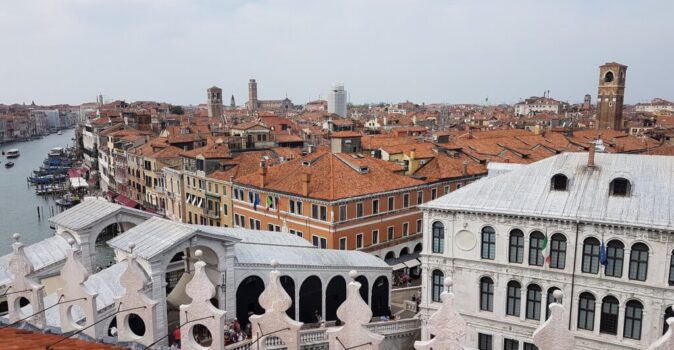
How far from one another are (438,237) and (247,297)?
337 inches

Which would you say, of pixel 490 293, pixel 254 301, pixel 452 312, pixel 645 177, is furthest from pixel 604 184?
pixel 452 312

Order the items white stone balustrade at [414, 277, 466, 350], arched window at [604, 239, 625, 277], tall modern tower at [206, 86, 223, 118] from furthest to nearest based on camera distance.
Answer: tall modern tower at [206, 86, 223, 118], arched window at [604, 239, 625, 277], white stone balustrade at [414, 277, 466, 350]

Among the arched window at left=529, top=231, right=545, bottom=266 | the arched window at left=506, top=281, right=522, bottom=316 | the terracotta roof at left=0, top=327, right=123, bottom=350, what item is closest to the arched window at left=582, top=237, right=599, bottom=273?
the arched window at left=529, top=231, right=545, bottom=266

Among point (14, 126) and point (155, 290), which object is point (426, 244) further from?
point (14, 126)


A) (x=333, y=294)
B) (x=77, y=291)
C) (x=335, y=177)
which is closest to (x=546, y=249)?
(x=333, y=294)

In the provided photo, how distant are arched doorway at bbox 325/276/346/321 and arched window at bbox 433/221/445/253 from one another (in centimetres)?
426

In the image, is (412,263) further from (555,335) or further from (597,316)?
(555,335)

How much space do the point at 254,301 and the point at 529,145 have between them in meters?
38.9

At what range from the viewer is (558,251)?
19.1 meters

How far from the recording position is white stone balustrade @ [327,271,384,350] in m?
4.98

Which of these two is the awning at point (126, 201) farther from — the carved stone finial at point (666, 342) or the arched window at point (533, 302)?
the carved stone finial at point (666, 342)

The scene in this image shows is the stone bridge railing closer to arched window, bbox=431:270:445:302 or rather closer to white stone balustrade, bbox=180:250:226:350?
arched window, bbox=431:270:445:302

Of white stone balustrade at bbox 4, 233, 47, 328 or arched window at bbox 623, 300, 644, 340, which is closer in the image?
white stone balustrade at bbox 4, 233, 47, 328

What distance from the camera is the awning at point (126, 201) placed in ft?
164
